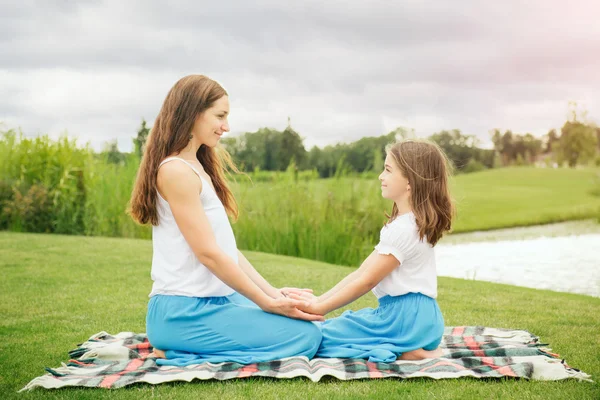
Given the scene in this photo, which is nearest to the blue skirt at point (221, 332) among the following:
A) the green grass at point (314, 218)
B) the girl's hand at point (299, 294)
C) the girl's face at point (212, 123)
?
the girl's hand at point (299, 294)

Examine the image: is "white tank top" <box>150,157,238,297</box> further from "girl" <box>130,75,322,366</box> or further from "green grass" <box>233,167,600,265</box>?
"green grass" <box>233,167,600,265</box>

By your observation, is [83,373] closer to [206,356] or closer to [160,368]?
[160,368]

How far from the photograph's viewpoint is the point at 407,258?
10.4 ft

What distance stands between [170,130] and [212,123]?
0.22 metres

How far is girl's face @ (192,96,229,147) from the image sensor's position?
10.3 ft

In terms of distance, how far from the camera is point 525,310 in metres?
4.98

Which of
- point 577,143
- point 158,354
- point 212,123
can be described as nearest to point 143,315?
point 158,354

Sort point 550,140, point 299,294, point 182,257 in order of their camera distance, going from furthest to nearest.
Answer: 1. point 550,140
2. point 299,294
3. point 182,257

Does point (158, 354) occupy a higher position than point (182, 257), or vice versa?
point (182, 257)

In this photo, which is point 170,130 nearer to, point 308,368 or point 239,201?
point 308,368

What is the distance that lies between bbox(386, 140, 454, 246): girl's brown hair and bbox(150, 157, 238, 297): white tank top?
38.7 inches

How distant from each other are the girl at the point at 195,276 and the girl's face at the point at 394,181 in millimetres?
774

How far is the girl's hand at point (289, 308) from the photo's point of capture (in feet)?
10.1

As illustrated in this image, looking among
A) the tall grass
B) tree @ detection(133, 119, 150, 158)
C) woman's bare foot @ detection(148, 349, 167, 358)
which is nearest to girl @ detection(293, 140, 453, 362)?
woman's bare foot @ detection(148, 349, 167, 358)
